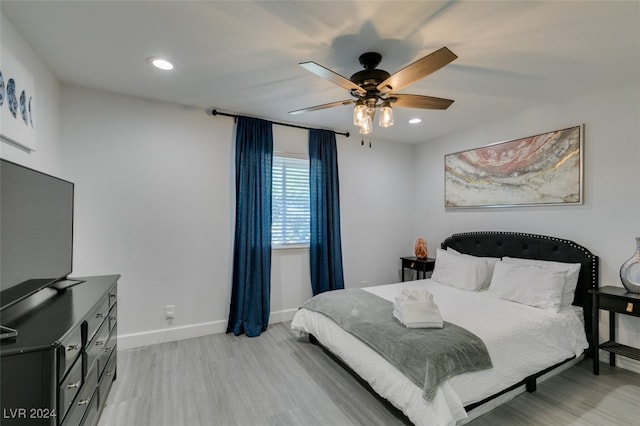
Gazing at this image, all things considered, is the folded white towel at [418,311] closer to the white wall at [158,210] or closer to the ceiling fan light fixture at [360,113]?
the ceiling fan light fixture at [360,113]

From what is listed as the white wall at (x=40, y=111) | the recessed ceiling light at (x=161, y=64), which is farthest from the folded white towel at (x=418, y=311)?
the white wall at (x=40, y=111)

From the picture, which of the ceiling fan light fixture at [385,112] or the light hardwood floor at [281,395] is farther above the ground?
the ceiling fan light fixture at [385,112]

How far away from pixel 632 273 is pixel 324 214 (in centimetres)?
310

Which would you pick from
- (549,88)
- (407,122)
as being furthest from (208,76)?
(549,88)

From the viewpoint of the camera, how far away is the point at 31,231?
66.2 inches

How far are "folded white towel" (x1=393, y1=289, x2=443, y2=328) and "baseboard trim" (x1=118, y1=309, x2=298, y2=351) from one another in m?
2.24

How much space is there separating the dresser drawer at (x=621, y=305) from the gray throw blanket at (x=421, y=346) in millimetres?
1509

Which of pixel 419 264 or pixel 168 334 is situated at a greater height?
pixel 419 264

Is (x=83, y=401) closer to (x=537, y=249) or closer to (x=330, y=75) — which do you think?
(x=330, y=75)

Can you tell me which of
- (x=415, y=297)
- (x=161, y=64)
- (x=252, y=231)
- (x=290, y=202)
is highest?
(x=161, y=64)

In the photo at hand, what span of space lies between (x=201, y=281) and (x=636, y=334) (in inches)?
171

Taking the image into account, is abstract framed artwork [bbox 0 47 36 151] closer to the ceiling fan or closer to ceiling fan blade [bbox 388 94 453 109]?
the ceiling fan

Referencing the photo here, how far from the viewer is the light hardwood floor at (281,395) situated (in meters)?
2.05

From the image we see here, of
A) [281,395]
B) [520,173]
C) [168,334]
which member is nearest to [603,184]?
Answer: [520,173]
